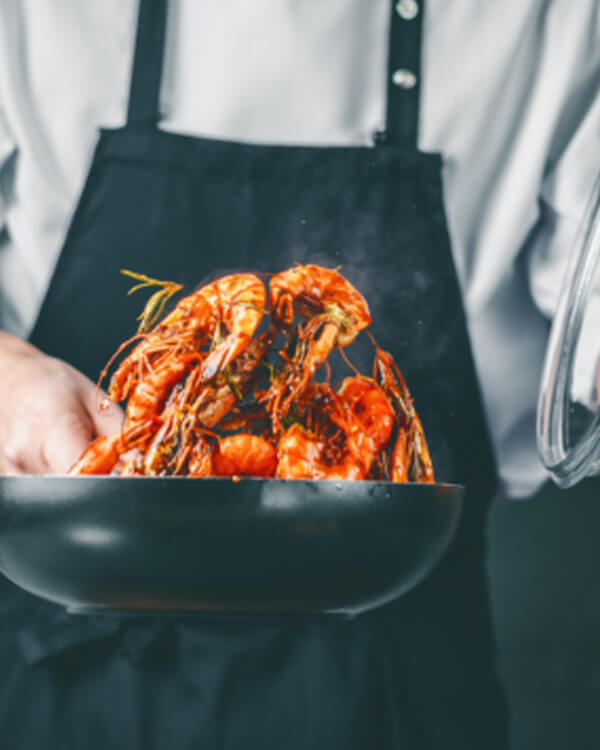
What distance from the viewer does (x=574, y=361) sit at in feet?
1.69

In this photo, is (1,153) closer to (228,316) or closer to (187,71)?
(187,71)

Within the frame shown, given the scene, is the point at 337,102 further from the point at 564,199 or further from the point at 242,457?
the point at 242,457

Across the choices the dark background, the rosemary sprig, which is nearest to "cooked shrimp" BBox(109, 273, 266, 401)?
the rosemary sprig

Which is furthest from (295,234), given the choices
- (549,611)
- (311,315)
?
(549,611)

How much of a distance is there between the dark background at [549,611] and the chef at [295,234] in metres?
0.48

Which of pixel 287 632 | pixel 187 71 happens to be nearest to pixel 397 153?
pixel 187 71

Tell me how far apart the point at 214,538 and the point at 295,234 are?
0.36 m

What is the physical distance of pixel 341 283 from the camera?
44 centimetres

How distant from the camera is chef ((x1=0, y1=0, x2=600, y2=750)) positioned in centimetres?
63

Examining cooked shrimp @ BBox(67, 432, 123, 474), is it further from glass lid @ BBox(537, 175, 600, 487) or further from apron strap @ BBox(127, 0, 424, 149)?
apron strap @ BBox(127, 0, 424, 149)

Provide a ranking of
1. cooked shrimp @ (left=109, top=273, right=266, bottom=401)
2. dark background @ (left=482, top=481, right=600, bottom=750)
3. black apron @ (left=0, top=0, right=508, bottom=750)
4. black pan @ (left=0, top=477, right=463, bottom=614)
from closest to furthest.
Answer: black pan @ (left=0, top=477, right=463, bottom=614)
cooked shrimp @ (left=109, top=273, right=266, bottom=401)
black apron @ (left=0, top=0, right=508, bottom=750)
dark background @ (left=482, top=481, right=600, bottom=750)

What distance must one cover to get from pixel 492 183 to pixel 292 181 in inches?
9.8

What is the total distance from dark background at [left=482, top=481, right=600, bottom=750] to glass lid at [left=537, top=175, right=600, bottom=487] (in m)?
0.84

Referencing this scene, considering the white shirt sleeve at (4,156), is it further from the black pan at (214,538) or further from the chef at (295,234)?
the black pan at (214,538)
